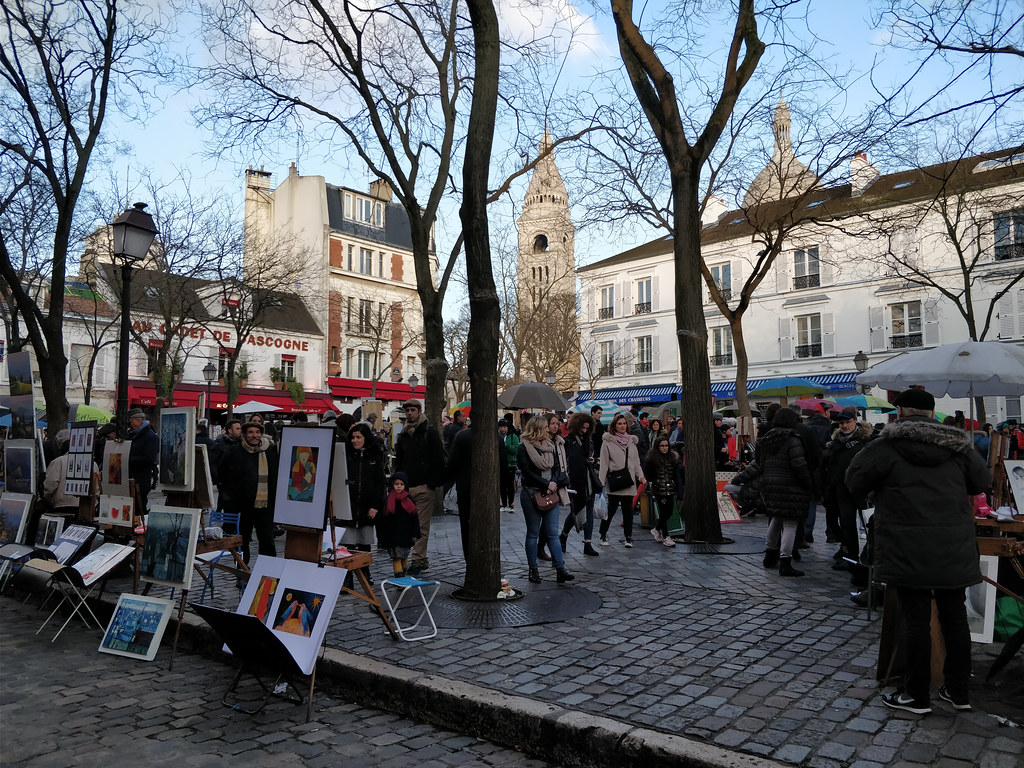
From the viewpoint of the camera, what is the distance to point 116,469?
7.00 m

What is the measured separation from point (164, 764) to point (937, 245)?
35517 mm

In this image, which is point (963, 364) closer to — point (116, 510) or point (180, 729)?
point (180, 729)

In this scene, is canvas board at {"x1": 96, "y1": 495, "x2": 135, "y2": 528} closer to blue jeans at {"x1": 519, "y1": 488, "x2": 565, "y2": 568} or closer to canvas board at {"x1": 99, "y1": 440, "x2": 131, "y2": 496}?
canvas board at {"x1": 99, "y1": 440, "x2": 131, "y2": 496}

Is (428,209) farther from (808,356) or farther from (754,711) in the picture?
(808,356)

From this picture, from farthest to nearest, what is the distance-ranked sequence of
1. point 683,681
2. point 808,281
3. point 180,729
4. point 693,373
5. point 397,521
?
point 808,281
point 693,373
point 397,521
point 683,681
point 180,729

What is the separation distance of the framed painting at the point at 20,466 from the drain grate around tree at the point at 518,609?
16.8 ft

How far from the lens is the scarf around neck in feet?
27.5

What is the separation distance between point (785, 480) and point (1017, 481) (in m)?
2.33

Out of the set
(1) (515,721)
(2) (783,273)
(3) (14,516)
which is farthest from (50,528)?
(2) (783,273)

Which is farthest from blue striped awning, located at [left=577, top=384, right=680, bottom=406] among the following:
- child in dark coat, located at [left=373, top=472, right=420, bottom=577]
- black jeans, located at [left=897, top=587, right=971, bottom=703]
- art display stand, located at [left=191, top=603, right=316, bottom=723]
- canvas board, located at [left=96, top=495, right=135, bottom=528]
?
art display stand, located at [left=191, top=603, right=316, bottom=723]

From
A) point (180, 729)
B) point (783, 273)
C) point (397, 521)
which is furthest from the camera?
point (783, 273)

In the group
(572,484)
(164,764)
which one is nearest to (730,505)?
(572,484)

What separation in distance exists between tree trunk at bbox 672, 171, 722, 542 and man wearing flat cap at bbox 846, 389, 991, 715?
5761 mm

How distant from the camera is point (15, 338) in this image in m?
18.1
